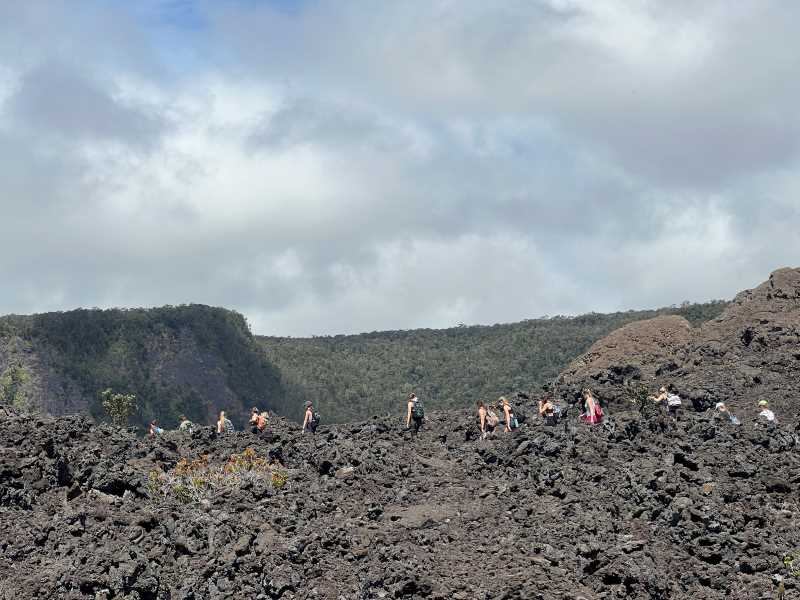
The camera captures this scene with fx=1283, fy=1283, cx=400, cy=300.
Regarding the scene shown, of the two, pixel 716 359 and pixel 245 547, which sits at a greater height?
pixel 716 359

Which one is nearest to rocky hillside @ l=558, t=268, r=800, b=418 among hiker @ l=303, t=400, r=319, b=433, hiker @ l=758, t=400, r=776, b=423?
hiker @ l=758, t=400, r=776, b=423

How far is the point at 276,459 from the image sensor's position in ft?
77.0

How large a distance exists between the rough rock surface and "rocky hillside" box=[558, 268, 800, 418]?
6493 millimetres

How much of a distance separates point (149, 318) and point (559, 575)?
6561 centimetres

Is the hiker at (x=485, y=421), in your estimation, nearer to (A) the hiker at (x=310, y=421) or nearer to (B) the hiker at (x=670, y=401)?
(A) the hiker at (x=310, y=421)

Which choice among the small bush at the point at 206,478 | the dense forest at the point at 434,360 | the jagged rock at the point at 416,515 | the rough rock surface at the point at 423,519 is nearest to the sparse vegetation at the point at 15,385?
the dense forest at the point at 434,360

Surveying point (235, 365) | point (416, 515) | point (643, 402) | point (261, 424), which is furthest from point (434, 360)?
point (416, 515)

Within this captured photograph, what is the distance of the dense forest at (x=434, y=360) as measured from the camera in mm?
79688

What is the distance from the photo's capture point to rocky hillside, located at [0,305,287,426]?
229 ft

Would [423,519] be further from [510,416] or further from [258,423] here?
[258,423]

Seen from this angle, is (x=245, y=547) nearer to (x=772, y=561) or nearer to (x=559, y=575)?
(x=559, y=575)

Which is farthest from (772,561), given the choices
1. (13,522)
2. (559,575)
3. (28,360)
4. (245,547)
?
(28,360)

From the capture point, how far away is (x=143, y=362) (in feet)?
250

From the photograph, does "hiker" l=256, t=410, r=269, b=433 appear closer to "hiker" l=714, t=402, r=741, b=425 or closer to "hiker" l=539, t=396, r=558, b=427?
"hiker" l=539, t=396, r=558, b=427
